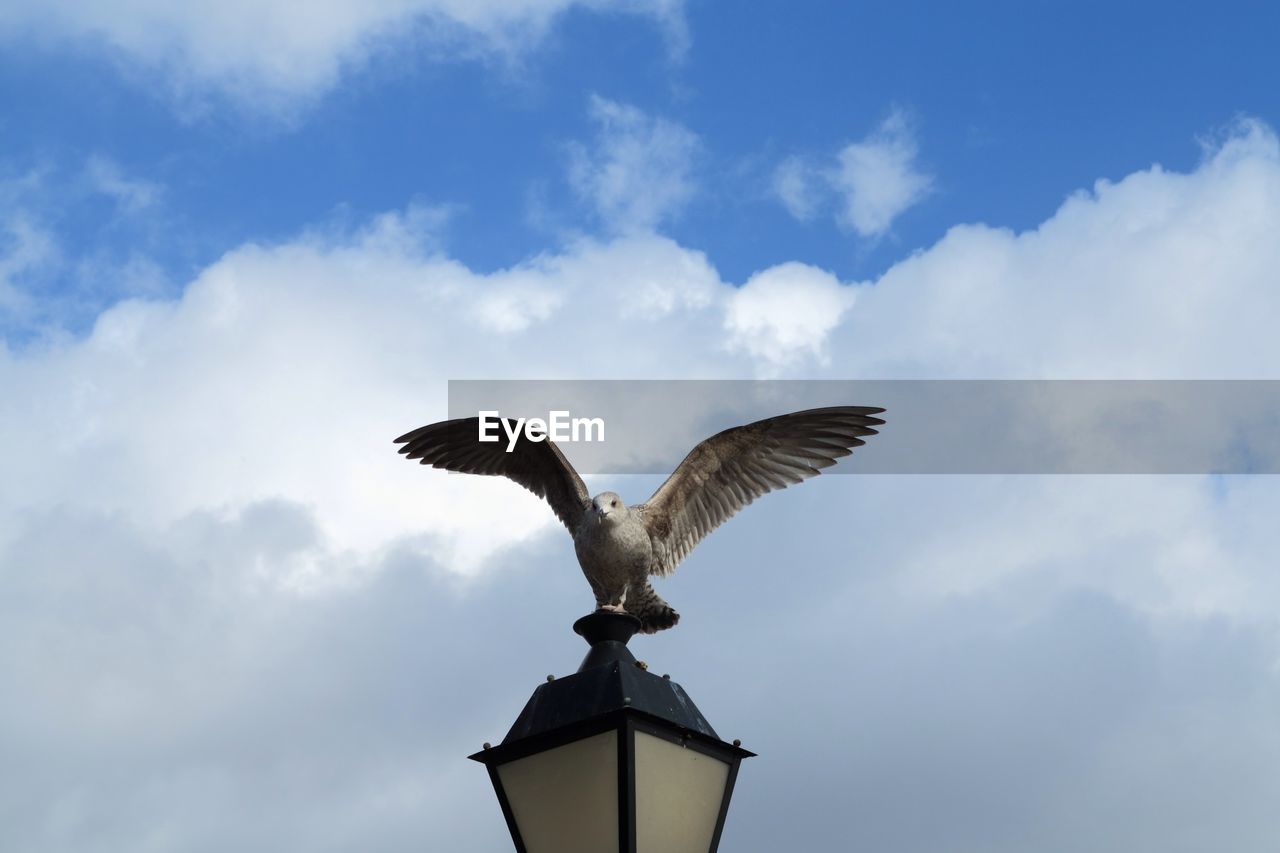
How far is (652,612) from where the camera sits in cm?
755

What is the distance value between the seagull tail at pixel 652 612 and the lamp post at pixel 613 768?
2549mm

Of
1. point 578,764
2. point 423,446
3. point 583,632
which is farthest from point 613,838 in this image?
point 423,446

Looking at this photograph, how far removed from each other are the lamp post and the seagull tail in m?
2.55

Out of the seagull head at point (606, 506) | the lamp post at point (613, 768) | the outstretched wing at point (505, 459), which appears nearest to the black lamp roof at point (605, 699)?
the lamp post at point (613, 768)

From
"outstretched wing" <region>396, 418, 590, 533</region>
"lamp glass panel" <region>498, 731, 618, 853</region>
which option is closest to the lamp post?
"lamp glass panel" <region>498, 731, 618, 853</region>

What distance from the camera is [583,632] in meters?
5.32

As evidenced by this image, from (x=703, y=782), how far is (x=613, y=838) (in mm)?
435

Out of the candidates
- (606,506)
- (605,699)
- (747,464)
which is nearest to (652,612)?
(606,506)

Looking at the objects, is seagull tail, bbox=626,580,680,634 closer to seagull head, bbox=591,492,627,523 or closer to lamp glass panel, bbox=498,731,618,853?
seagull head, bbox=591,492,627,523

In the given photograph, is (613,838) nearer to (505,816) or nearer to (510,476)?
(505,816)

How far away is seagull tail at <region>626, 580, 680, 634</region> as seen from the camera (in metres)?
7.50

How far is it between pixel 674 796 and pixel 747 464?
4216 mm

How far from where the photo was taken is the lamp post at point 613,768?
450cm

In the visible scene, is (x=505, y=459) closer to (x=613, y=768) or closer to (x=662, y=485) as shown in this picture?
(x=662, y=485)
